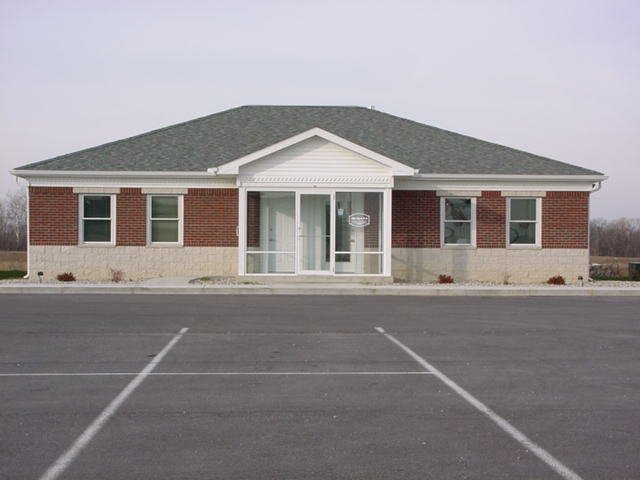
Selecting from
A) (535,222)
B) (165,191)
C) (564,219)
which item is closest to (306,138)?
(165,191)

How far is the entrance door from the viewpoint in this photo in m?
23.6

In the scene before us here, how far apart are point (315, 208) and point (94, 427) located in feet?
58.6

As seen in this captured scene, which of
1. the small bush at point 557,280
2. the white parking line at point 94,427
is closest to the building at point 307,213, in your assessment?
the small bush at point 557,280

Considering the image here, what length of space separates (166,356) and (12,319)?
5343 mm

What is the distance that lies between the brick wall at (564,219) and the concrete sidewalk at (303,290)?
415 centimetres

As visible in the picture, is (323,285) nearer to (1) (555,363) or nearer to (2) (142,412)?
(1) (555,363)

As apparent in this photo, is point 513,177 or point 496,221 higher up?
point 513,177

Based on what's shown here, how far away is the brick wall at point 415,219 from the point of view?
24.9 meters

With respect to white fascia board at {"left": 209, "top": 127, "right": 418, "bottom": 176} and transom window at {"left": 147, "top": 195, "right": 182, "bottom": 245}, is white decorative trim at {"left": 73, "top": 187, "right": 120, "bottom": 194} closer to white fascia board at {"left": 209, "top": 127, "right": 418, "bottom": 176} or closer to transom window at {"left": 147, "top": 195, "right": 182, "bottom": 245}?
transom window at {"left": 147, "top": 195, "right": 182, "bottom": 245}

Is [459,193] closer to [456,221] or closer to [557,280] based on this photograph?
[456,221]

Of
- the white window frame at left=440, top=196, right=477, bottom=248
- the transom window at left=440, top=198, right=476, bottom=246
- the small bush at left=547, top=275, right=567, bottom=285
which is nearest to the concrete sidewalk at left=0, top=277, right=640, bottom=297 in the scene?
the small bush at left=547, top=275, right=567, bottom=285

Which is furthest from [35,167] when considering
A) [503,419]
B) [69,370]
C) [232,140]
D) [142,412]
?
[503,419]

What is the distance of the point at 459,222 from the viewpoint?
25266 millimetres

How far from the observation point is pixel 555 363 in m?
10.1
